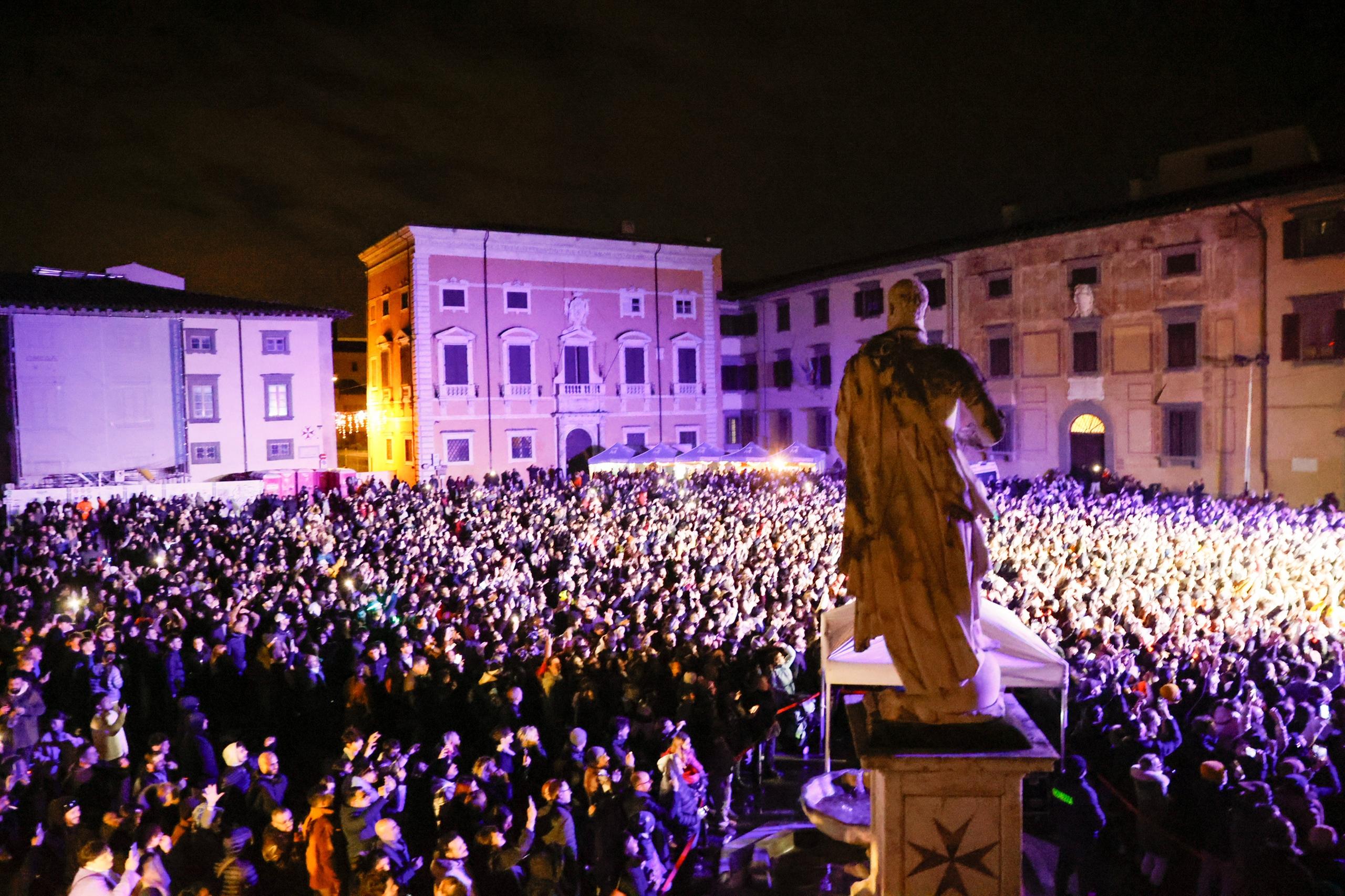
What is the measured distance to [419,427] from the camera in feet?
108

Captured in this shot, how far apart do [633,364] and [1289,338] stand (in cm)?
2164

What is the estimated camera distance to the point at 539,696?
8.95m

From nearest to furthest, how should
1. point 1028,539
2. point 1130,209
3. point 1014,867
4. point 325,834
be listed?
1. point 1014,867
2. point 325,834
3. point 1028,539
4. point 1130,209

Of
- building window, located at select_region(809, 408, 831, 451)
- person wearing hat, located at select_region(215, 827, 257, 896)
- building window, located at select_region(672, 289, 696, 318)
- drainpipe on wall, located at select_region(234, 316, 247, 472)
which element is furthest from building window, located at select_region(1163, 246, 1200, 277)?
drainpipe on wall, located at select_region(234, 316, 247, 472)

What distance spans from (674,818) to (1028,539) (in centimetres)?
1065

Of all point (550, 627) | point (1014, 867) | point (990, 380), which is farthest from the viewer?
point (990, 380)

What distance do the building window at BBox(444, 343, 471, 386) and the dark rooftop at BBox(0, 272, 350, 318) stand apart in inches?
150

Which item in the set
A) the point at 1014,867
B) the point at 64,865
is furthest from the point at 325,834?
the point at 1014,867

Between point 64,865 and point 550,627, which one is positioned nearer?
point 64,865

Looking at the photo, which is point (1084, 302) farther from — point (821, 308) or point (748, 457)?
point (748, 457)

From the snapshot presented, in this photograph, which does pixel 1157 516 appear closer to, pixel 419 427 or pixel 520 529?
pixel 520 529

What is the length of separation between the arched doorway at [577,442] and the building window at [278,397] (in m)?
9.81

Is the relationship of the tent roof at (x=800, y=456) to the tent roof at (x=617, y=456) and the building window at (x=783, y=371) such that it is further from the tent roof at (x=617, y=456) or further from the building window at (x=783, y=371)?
the building window at (x=783, y=371)

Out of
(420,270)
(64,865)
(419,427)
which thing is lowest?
(64,865)
